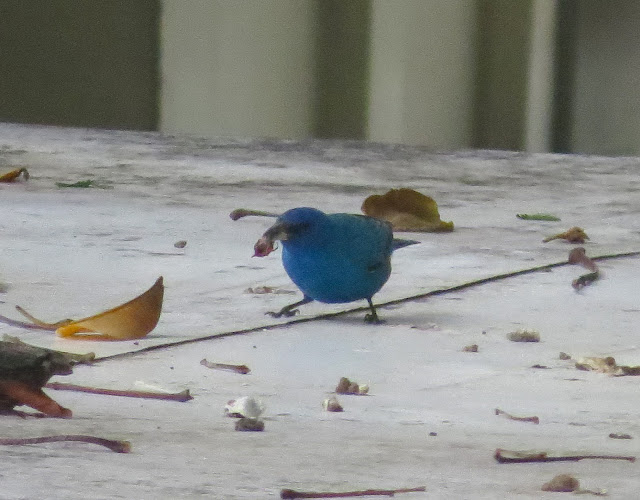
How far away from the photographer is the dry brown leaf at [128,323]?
3.00 meters

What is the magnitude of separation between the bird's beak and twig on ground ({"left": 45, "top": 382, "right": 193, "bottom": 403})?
0.56m

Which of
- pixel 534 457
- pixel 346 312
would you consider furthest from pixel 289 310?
pixel 534 457

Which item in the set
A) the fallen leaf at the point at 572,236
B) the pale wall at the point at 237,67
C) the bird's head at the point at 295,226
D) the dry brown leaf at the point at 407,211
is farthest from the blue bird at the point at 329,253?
the pale wall at the point at 237,67

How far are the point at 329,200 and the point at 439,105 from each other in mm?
4148

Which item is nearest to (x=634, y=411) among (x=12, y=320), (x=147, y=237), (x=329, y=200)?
(x=12, y=320)

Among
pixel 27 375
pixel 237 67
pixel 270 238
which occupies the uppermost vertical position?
pixel 237 67

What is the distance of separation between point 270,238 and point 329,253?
0.55 ft

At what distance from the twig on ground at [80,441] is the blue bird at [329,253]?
0.97m

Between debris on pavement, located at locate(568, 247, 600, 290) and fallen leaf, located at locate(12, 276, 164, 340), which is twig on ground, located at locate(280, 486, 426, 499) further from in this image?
debris on pavement, located at locate(568, 247, 600, 290)

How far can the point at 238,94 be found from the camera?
986cm

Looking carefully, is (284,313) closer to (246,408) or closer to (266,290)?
(266,290)

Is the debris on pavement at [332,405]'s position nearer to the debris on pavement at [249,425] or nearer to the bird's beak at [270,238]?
the debris on pavement at [249,425]

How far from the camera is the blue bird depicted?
3082 millimetres

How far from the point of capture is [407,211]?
15.7ft
